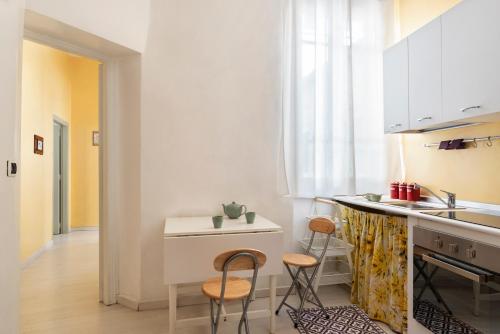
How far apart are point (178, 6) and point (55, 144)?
4002mm

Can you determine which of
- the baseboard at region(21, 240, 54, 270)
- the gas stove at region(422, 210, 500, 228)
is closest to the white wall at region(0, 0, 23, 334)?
the baseboard at region(21, 240, 54, 270)

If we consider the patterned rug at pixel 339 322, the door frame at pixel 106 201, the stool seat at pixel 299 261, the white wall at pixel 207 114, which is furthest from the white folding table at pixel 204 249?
the door frame at pixel 106 201

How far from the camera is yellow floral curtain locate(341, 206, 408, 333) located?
2.13 metres

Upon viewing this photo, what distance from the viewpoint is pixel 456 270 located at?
1.64 meters

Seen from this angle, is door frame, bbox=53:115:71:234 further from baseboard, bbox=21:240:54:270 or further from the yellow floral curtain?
the yellow floral curtain

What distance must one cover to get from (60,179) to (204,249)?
15.2 ft

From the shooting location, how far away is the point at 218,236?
Result: 2.10 m

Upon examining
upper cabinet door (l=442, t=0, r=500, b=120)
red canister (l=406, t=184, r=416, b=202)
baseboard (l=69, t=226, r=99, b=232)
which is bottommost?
baseboard (l=69, t=226, r=99, b=232)

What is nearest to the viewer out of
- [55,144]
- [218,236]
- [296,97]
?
[218,236]

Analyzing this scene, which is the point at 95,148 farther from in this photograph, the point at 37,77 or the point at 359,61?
the point at 359,61

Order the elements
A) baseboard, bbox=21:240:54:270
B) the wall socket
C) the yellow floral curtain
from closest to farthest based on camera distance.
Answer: the wall socket → the yellow floral curtain → baseboard, bbox=21:240:54:270

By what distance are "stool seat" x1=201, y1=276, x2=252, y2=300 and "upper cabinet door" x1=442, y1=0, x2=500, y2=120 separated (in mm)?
1850

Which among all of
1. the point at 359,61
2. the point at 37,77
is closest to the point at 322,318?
the point at 359,61

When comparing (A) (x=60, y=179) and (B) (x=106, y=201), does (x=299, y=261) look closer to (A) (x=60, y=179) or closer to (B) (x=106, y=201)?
(B) (x=106, y=201)
